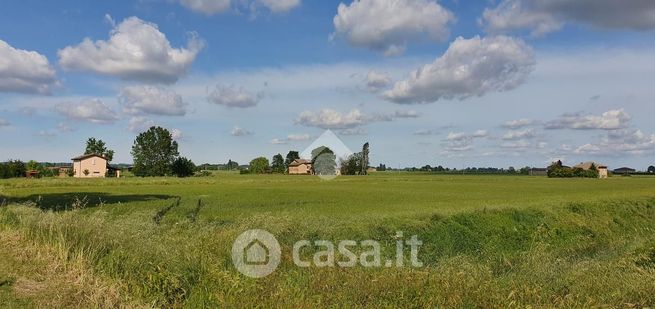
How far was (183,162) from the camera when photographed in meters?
120

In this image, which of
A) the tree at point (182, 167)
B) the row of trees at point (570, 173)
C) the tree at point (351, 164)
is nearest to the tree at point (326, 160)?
the tree at point (351, 164)

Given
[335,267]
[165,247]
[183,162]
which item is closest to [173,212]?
[165,247]

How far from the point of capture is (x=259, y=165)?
15512 centimetres

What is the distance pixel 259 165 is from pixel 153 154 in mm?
42581

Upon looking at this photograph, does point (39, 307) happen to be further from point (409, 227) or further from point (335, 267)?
point (409, 227)

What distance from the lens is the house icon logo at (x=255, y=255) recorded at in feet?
32.6

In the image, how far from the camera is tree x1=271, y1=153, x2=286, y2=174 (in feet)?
524

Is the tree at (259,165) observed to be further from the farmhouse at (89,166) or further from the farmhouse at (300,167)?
the farmhouse at (89,166)

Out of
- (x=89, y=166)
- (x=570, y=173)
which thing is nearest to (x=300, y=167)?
(x=89, y=166)

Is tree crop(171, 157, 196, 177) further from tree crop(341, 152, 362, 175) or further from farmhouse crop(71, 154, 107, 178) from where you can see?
tree crop(341, 152, 362, 175)

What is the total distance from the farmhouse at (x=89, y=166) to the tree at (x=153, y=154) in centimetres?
1151

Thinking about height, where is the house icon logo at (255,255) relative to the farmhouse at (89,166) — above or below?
below

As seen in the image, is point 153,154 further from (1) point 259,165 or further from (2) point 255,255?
(2) point 255,255

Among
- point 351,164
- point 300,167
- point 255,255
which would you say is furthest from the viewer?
point 300,167
